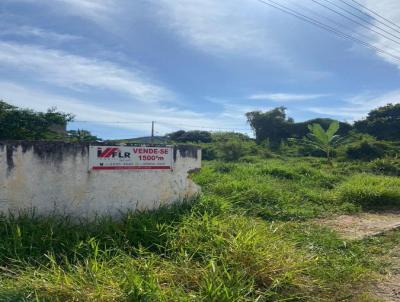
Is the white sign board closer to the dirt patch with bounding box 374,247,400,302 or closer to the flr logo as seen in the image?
the flr logo

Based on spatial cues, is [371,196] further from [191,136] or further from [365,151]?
[191,136]

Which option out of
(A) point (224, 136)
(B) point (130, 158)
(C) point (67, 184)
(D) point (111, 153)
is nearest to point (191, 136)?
(A) point (224, 136)

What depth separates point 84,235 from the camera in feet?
15.6

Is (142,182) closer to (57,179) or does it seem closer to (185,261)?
(57,179)

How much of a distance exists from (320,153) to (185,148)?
23877 millimetres

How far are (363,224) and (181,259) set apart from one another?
4.20 m

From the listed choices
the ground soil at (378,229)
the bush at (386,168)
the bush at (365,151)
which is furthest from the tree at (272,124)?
the ground soil at (378,229)

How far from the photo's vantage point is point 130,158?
19.3 feet

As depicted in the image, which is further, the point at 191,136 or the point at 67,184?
the point at 191,136

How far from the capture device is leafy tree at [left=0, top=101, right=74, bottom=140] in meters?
11.1

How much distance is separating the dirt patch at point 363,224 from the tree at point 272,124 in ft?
95.5

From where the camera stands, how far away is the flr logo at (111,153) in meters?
5.56

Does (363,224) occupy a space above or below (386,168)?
below

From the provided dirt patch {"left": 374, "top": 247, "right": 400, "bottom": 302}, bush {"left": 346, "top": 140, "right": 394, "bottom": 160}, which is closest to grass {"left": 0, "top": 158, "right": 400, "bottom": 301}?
dirt patch {"left": 374, "top": 247, "right": 400, "bottom": 302}
